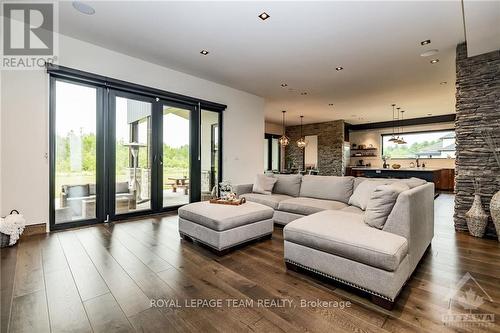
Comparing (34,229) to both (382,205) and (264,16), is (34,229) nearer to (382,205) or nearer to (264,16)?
(264,16)

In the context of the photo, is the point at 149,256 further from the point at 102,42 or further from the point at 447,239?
the point at 447,239

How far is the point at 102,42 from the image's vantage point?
12.2ft

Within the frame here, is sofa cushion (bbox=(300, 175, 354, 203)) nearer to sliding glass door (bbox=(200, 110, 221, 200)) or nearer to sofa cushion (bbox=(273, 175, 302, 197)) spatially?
sofa cushion (bbox=(273, 175, 302, 197))

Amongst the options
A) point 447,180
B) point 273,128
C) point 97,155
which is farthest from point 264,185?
point 447,180

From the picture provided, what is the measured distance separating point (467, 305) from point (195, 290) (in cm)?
209

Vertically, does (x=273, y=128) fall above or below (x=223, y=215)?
above

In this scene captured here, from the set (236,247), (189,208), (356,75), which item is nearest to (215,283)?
(236,247)

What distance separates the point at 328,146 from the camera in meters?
10.4

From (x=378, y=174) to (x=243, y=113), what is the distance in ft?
16.5

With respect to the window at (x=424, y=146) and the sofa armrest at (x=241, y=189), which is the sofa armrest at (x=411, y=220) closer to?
the sofa armrest at (x=241, y=189)

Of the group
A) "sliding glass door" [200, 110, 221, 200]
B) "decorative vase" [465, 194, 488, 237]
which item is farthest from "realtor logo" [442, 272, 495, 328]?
"sliding glass door" [200, 110, 221, 200]

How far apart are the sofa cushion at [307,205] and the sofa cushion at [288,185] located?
0.53m

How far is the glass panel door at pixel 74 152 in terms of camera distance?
3.56m

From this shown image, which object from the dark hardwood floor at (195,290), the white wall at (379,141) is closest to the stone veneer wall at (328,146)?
the white wall at (379,141)
